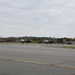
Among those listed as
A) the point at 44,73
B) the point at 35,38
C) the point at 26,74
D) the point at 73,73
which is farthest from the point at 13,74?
the point at 35,38

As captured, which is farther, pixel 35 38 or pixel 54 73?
pixel 35 38

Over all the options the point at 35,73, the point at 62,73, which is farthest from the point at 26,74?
the point at 62,73

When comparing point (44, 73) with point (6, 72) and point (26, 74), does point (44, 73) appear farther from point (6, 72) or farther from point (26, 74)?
point (6, 72)

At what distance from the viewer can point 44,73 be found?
1346cm

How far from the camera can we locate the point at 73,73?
13695 mm

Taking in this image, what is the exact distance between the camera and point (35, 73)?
1342cm

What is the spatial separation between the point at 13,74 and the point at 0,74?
1.88 feet

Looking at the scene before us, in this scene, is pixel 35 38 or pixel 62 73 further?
pixel 35 38

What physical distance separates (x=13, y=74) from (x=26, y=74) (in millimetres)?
567

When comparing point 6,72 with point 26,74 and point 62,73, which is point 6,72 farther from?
point 62,73

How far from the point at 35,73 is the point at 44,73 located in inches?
16.0

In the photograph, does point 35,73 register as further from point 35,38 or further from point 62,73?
point 35,38

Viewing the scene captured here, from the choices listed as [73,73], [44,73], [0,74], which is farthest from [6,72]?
[73,73]

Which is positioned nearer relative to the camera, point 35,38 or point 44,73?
point 44,73
